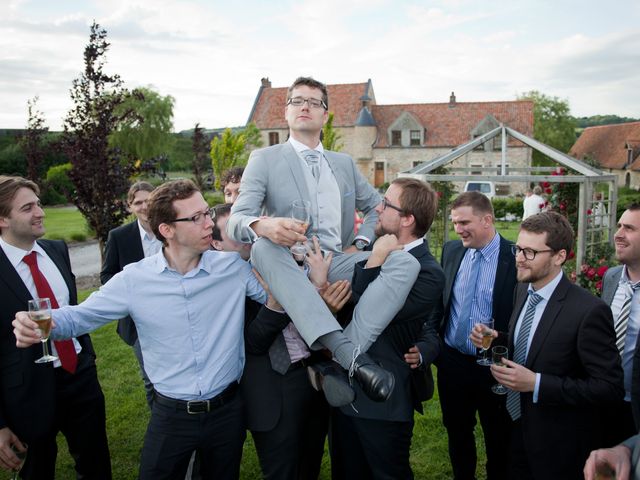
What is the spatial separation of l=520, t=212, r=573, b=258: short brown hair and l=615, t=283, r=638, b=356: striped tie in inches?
25.5

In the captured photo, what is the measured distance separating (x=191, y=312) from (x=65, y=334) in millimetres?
801

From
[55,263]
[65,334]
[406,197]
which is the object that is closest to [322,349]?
[406,197]

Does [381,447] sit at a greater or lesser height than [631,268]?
lesser

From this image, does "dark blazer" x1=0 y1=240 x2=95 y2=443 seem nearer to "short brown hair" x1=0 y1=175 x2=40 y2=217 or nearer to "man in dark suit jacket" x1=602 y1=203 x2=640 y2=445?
"short brown hair" x1=0 y1=175 x2=40 y2=217

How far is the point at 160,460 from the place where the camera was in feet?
10.1

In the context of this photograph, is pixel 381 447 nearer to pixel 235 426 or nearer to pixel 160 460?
pixel 235 426

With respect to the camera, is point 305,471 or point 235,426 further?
point 305,471

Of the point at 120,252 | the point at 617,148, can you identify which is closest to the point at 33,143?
the point at 120,252

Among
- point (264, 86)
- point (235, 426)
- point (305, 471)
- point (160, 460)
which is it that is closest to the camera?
point (160, 460)

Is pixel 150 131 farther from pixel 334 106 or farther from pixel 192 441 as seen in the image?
pixel 192 441

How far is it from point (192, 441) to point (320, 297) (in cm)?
121

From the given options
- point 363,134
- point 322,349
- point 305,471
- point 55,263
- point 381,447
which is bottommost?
point 305,471

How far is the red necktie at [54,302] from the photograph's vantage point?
3840 mm

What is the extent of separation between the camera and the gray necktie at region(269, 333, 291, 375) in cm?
340
